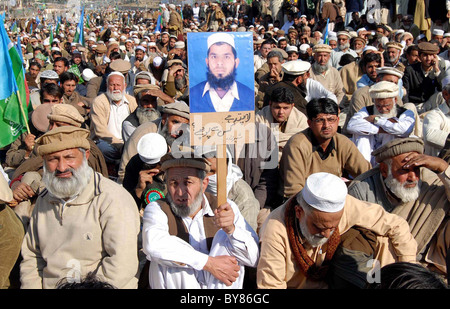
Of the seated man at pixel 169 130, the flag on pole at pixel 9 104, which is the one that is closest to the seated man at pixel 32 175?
the seated man at pixel 169 130

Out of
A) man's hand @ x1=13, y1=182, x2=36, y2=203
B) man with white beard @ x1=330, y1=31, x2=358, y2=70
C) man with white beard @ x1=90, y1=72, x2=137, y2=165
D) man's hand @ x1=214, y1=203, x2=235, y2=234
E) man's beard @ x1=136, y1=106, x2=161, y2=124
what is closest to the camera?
man's hand @ x1=214, y1=203, x2=235, y2=234

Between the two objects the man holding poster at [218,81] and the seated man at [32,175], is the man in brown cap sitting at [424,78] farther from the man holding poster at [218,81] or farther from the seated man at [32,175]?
the man holding poster at [218,81]

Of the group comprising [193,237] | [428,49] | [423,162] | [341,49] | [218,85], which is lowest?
[193,237]

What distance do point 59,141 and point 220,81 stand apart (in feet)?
3.68

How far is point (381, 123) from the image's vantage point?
4.38 m

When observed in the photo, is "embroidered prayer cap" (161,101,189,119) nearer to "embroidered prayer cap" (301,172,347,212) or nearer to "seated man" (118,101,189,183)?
"seated man" (118,101,189,183)

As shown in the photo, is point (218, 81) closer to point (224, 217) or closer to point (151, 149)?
point (224, 217)

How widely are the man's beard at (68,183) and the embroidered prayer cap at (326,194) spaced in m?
1.39

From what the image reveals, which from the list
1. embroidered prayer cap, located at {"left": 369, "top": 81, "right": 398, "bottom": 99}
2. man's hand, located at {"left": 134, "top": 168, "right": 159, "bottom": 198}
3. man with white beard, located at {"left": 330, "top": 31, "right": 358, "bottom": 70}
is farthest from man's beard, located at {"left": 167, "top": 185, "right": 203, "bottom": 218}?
man with white beard, located at {"left": 330, "top": 31, "right": 358, "bottom": 70}

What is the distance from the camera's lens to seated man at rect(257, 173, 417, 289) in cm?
246

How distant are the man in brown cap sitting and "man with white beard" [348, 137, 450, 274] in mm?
4226

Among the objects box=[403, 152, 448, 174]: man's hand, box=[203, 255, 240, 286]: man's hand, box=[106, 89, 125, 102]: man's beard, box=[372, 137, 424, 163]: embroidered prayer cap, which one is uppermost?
box=[372, 137, 424, 163]: embroidered prayer cap

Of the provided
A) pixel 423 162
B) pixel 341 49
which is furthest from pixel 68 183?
pixel 341 49

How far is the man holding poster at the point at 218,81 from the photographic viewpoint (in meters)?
A: 2.61
